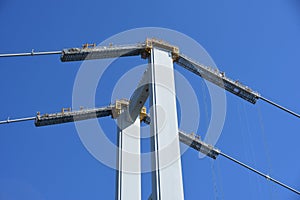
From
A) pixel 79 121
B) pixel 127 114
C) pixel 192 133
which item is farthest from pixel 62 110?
pixel 192 133

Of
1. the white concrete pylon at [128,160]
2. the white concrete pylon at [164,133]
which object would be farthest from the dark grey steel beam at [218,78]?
the white concrete pylon at [128,160]

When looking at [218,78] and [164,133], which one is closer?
[164,133]

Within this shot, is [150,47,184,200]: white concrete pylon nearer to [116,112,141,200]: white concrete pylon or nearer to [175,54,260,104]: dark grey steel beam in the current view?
[175,54,260,104]: dark grey steel beam

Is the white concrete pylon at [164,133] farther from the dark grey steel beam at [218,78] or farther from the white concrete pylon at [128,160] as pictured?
the white concrete pylon at [128,160]

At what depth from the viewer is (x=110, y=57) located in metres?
19.5

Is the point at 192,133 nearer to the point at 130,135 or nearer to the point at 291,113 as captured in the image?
the point at 130,135

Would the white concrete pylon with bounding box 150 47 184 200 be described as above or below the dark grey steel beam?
below

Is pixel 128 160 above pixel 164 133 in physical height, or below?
above

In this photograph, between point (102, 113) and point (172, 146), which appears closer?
point (172, 146)

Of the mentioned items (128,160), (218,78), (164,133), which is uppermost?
(218,78)

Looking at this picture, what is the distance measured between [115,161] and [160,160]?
20.2 feet

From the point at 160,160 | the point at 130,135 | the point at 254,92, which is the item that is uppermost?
the point at 254,92

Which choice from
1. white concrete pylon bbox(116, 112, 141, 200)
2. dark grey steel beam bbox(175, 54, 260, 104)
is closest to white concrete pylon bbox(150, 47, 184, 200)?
dark grey steel beam bbox(175, 54, 260, 104)

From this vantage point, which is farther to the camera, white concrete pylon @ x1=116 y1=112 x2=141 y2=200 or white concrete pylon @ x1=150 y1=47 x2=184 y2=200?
white concrete pylon @ x1=116 y1=112 x2=141 y2=200
